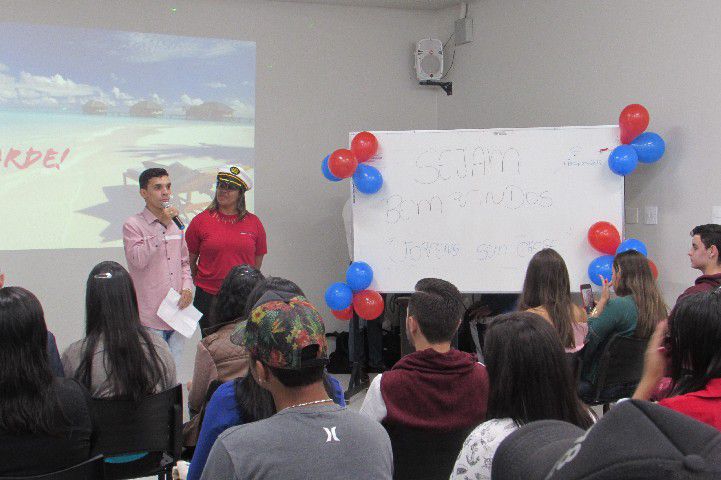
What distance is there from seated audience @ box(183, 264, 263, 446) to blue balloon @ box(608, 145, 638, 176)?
99.0 inches

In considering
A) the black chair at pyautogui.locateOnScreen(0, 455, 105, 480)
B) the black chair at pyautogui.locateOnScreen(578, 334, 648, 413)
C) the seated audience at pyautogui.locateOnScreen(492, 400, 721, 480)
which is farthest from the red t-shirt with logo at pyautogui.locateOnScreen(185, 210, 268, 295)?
the seated audience at pyautogui.locateOnScreen(492, 400, 721, 480)

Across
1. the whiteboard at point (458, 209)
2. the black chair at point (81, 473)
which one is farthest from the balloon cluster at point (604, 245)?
the black chair at point (81, 473)

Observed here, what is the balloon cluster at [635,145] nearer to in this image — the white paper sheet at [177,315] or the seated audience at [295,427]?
the white paper sheet at [177,315]

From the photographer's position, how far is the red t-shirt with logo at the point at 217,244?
4.11m

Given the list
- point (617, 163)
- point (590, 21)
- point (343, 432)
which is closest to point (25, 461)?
point (343, 432)

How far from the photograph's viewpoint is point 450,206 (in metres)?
4.52

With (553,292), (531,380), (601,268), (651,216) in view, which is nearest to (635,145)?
(651,216)

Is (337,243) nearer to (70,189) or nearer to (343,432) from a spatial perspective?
(70,189)

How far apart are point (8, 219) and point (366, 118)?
9.14 feet

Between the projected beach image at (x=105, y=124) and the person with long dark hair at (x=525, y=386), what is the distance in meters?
4.22

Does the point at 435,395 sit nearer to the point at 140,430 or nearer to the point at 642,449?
the point at 140,430

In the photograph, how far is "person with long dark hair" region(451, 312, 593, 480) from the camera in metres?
1.45

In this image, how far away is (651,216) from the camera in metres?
4.53

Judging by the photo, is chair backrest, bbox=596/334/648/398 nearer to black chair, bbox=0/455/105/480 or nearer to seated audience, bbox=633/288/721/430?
seated audience, bbox=633/288/721/430
